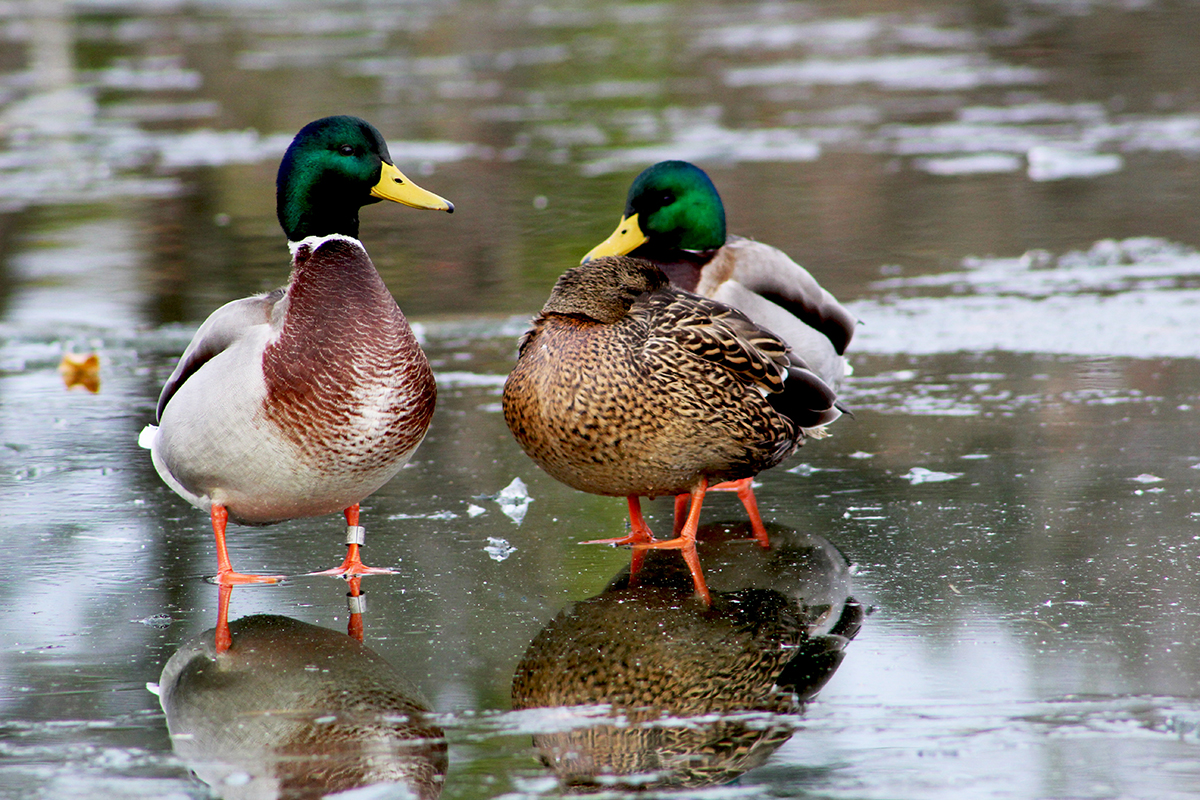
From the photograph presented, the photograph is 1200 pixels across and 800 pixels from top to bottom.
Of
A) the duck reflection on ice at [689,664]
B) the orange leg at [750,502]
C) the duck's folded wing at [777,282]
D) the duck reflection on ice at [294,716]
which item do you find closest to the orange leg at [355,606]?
the duck reflection on ice at [294,716]

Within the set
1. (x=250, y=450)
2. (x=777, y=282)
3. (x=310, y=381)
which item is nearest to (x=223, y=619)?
(x=250, y=450)

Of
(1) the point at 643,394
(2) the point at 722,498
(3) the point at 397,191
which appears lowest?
(2) the point at 722,498

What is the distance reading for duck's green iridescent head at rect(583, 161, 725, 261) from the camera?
4.88m

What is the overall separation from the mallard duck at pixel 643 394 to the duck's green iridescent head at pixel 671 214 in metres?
0.75

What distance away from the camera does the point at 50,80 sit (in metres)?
17.0

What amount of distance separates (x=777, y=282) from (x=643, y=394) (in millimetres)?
1288

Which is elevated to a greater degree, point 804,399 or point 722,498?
point 804,399

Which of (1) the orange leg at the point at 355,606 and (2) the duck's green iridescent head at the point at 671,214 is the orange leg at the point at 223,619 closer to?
(1) the orange leg at the point at 355,606

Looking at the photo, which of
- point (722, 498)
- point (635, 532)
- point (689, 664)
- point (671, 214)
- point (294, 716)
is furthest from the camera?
point (671, 214)

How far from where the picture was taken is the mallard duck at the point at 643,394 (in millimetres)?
3832

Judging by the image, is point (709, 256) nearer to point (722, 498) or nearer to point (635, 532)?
point (722, 498)

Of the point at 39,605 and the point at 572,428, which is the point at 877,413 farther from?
the point at 39,605

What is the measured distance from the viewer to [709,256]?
495cm

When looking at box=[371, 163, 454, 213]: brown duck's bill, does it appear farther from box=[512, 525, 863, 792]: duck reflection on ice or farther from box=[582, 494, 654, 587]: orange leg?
box=[512, 525, 863, 792]: duck reflection on ice
